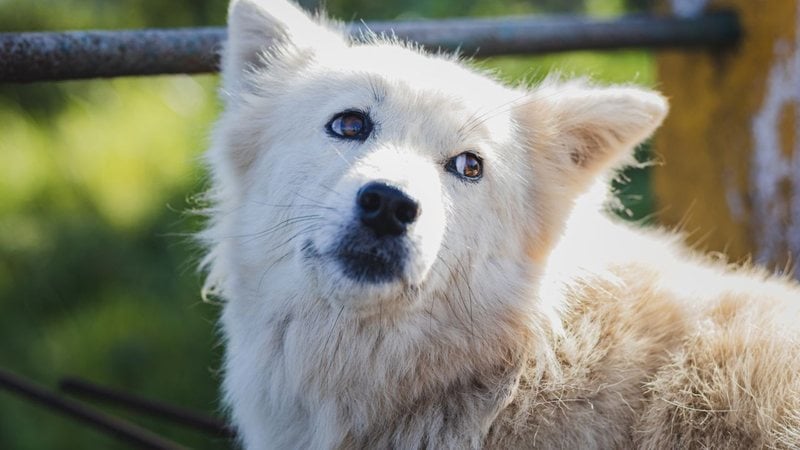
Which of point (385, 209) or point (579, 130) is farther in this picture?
point (579, 130)

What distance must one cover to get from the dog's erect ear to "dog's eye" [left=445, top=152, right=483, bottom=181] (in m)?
0.34

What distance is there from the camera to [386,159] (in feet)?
9.46

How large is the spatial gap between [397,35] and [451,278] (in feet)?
4.14

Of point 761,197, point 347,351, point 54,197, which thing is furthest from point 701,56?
point 54,197

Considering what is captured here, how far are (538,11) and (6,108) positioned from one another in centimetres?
513

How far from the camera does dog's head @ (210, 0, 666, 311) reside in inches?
111

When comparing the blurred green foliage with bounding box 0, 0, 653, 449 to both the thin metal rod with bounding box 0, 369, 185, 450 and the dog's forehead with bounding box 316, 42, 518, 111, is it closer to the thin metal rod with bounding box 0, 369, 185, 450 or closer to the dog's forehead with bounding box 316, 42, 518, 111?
the thin metal rod with bounding box 0, 369, 185, 450

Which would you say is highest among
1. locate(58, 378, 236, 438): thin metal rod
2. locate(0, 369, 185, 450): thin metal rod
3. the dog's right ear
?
the dog's right ear

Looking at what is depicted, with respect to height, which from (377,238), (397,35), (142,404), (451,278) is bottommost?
(142,404)

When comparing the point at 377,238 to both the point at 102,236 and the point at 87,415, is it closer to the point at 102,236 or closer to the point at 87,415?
the point at 87,415

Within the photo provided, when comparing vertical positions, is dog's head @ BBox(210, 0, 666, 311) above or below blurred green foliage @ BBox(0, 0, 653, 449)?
above

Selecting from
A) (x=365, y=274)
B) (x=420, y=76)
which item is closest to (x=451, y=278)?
(x=365, y=274)

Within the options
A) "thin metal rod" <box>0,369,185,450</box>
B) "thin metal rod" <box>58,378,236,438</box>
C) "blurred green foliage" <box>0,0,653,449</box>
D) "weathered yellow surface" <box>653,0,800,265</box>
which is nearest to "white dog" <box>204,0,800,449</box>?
"thin metal rod" <box>0,369,185,450</box>

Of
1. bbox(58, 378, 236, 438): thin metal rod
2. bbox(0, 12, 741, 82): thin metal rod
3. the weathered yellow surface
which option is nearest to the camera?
bbox(0, 12, 741, 82): thin metal rod
